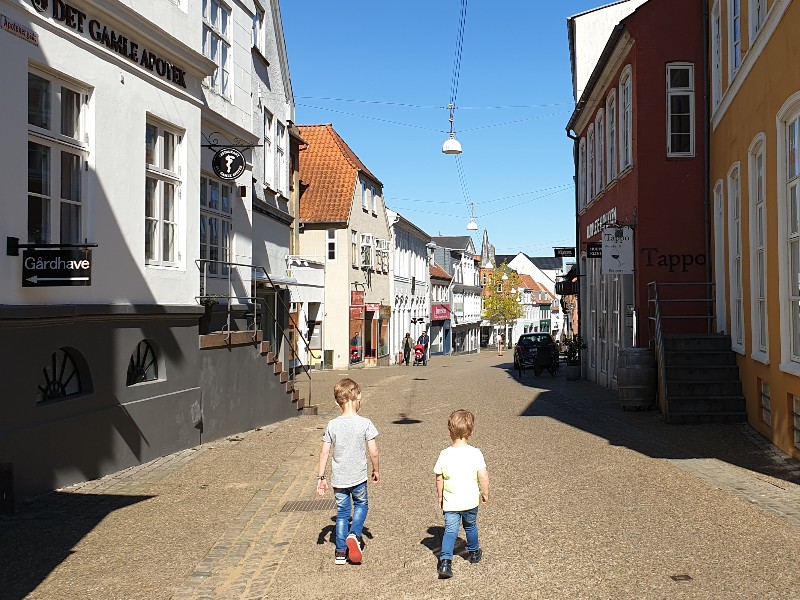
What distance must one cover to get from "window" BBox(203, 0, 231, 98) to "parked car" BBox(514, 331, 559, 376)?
16.5 meters

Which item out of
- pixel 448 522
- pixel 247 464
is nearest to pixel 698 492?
pixel 448 522

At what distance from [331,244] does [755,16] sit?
27865mm

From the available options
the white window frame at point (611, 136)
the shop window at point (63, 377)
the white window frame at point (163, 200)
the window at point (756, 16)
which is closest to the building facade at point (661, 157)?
the white window frame at point (611, 136)

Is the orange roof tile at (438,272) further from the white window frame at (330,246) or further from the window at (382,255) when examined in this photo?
the white window frame at (330,246)

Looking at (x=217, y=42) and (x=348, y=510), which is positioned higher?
(x=217, y=42)

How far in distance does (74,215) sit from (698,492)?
7.22 m

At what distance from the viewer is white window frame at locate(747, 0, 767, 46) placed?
12.1m

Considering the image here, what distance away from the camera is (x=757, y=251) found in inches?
504

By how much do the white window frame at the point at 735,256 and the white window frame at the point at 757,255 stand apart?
1.31 meters

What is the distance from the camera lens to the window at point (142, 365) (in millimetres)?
11766

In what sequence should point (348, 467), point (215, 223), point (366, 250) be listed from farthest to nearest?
point (366, 250)
point (215, 223)
point (348, 467)

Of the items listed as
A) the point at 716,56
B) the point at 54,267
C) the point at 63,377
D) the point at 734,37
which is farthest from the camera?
the point at 716,56

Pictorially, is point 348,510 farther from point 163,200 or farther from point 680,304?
point 680,304

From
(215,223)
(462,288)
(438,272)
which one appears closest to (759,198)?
(215,223)
